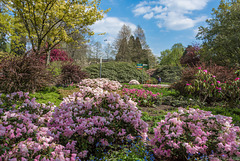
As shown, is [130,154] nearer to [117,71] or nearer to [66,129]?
[66,129]

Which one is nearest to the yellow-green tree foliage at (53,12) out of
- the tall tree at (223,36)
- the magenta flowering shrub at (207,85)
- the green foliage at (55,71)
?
the green foliage at (55,71)

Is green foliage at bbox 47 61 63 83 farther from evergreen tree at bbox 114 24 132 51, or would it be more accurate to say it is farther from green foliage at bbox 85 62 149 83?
evergreen tree at bbox 114 24 132 51

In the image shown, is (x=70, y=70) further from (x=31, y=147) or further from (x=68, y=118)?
(x=31, y=147)

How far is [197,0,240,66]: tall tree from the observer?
37.2 feet

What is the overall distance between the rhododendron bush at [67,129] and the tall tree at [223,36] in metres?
11.4

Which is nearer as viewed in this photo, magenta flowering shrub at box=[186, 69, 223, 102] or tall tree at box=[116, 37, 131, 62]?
magenta flowering shrub at box=[186, 69, 223, 102]

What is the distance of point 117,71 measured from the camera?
15289mm

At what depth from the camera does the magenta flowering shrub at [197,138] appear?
6.44 feet

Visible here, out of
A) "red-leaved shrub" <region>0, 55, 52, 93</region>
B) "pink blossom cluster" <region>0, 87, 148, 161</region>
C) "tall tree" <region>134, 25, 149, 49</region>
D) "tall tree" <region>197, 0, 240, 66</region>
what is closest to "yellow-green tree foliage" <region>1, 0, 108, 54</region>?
"red-leaved shrub" <region>0, 55, 52, 93</region>

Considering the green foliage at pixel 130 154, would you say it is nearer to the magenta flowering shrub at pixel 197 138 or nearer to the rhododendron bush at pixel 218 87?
the magenta flowering shrub at pixel 197 138

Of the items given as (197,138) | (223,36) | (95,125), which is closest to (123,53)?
(223,36)

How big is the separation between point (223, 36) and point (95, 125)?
1294 cm

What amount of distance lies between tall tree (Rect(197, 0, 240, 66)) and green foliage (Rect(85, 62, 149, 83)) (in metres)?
6.66

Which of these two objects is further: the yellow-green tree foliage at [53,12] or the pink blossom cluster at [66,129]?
the yellow-green tree foliage at [53,12]
